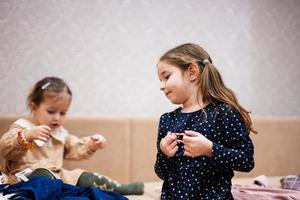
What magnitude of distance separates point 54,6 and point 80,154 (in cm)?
83

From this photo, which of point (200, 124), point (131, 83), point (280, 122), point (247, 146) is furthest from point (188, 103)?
point (280, 122)

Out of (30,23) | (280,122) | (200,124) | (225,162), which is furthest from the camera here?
(280,122)

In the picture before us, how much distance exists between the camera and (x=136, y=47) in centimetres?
231

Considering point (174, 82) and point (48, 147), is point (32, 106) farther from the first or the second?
point (174, 82)

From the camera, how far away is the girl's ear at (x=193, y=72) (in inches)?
54.7

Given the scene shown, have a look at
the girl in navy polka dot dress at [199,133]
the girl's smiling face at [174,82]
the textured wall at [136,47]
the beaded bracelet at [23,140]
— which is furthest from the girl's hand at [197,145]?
the textured wall at [136,47]

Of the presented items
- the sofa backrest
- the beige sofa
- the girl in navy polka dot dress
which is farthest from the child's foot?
the girl in navy polka dot dress

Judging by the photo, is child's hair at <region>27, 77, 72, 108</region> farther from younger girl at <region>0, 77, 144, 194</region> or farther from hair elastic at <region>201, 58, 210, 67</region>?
hair elastic at <region>201, 58, 210, 67</region>

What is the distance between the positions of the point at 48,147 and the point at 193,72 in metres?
0.85

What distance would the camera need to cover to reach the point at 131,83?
2303 millimetres

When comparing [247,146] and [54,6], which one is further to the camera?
[54,6]

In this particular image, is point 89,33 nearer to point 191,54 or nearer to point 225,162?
point 191,54

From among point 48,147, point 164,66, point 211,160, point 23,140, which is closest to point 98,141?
point 48,147

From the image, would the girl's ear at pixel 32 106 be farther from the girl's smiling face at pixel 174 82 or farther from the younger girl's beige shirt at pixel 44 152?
the girl's smiling face at pixel 174 82
